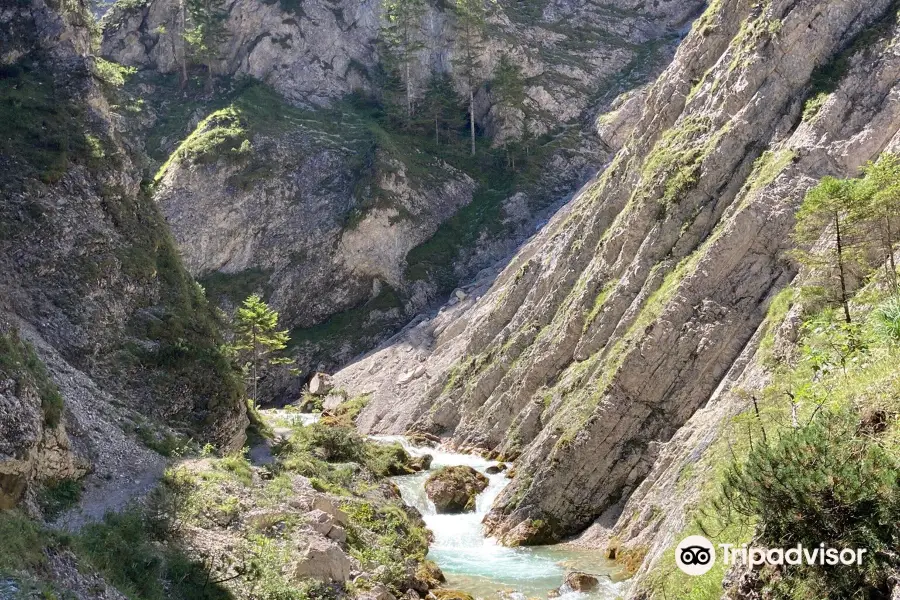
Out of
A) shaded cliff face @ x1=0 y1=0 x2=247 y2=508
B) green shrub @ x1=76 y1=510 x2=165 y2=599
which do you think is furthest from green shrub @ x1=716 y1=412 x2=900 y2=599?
shaded cliff face @ x1=0 y1=0 x2=247 y2=508

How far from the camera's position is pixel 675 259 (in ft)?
96.1

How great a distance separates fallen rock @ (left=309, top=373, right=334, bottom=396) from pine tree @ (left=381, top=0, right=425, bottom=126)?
33492mm

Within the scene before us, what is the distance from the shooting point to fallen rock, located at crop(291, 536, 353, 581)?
1648cm

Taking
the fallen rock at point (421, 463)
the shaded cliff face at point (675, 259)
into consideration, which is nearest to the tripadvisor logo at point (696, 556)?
the shaded cliff face at point (675, 259)

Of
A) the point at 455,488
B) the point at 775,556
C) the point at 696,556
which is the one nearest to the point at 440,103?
the point at 455,488

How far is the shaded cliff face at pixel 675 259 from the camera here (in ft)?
84.3

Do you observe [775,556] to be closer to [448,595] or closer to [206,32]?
[448,595]

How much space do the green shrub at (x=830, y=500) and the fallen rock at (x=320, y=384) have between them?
43.4 meters

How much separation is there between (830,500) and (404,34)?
242 feet

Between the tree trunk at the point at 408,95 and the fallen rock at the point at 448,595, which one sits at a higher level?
the tree trunk at the point at 408,95

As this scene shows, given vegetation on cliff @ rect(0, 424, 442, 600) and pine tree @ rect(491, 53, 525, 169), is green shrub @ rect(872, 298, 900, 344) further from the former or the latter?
pine tree @ rect(491, 53, 525, 169)

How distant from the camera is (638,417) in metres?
26.2

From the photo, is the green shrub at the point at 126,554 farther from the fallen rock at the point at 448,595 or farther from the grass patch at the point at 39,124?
the grass patch at the point at 39,124

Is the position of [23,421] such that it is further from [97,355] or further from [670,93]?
[670,93]
